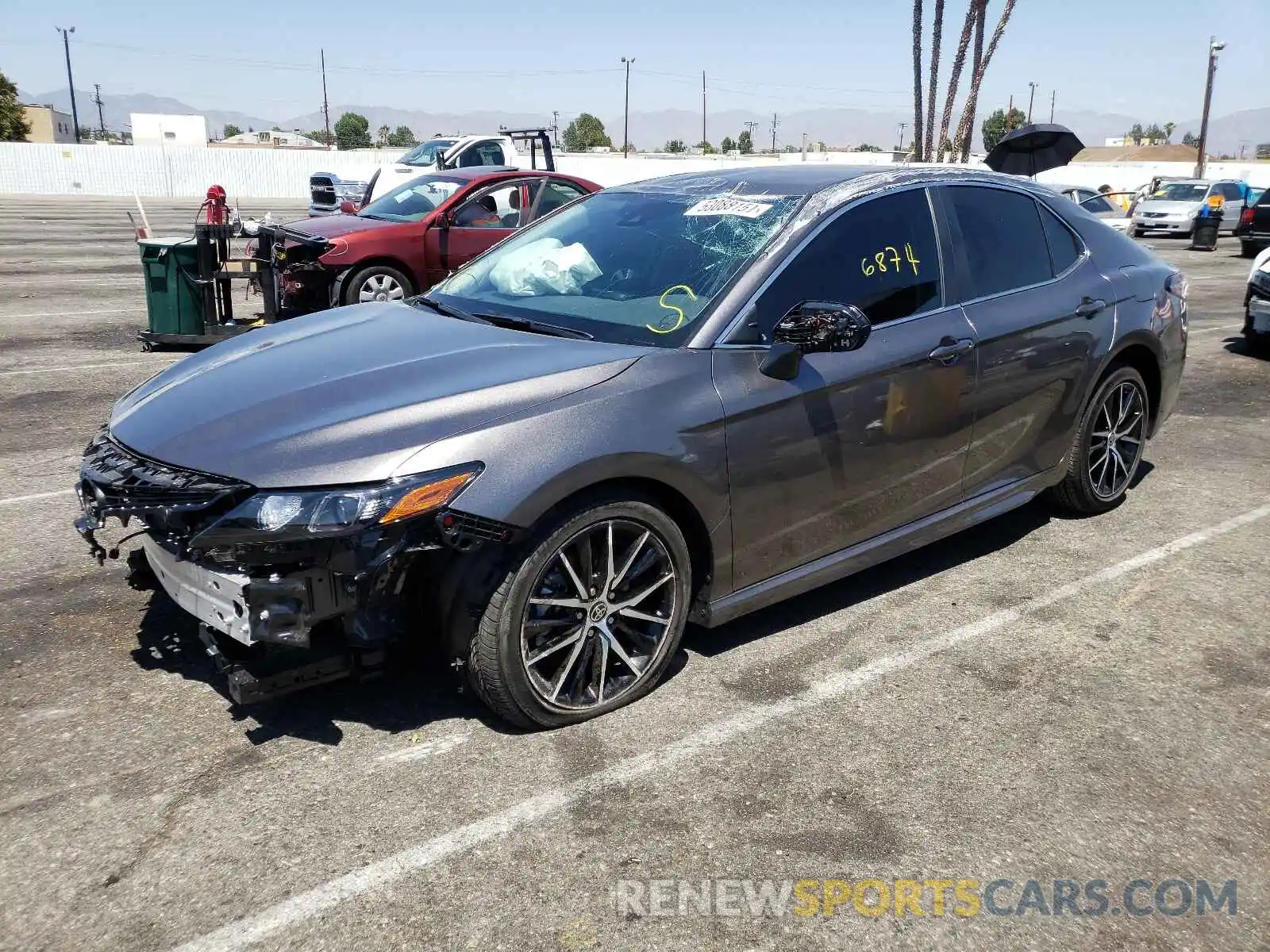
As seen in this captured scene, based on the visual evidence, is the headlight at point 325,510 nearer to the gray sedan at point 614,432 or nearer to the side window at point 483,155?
the gray sedan at point 614,432

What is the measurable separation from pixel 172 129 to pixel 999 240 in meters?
73.2

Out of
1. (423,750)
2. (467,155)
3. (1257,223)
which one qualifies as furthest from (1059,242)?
(1257,223)

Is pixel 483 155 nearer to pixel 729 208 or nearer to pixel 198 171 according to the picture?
pixel 729 208

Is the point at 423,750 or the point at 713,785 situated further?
the point at 423,750

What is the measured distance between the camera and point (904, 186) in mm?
4422

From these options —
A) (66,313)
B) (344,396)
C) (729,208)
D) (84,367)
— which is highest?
(729,208)

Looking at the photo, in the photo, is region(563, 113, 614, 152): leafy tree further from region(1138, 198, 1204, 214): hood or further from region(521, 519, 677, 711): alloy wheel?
region(521, 519, 677, 711): alloy wheel

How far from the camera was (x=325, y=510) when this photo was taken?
2955 millimetres

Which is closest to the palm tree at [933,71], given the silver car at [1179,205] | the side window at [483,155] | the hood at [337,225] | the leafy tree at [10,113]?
the silver car at [1179,205]

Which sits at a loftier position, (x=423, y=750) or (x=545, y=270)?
(x=545, y=270)

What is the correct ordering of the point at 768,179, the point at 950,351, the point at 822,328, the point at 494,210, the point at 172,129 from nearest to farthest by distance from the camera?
1. the point at 822,328
2. the point at 950,351
3. the point at 768,179
4. the point at 494,210
5. the point at 172,129

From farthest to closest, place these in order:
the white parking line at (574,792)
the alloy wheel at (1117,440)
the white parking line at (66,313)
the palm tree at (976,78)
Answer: the palm tree at (976,78) → the white parking line at (66,313) → the alloy wheel at (1117,440) → the white parking line at (574,792)

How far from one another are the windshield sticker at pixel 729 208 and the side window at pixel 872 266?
273 mm

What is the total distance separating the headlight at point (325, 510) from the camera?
2.92 m
